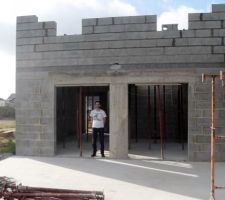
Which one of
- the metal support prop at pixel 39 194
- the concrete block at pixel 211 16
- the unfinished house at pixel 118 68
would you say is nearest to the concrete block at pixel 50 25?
the unfinished house at pixel 118 68

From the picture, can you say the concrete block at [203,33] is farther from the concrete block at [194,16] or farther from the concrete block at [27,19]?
the concrete block at [27,19]

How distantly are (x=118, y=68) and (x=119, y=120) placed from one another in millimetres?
1271

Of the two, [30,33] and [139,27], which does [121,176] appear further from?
[30,33]

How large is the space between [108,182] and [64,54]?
3.87m

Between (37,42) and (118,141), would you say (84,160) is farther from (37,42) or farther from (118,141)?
(37,42)

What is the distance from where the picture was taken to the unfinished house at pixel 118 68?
7902 mm

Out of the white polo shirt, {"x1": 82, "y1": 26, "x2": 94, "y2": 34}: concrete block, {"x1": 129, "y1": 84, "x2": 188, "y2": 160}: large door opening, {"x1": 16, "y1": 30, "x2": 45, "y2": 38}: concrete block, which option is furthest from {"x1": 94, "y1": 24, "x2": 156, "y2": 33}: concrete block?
{"x1": 129, "y1": 84, "x2": 188, "y2": 160}: large door opening

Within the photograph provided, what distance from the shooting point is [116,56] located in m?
8.30

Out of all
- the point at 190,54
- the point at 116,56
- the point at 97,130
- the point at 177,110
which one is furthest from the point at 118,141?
the point at 177,110

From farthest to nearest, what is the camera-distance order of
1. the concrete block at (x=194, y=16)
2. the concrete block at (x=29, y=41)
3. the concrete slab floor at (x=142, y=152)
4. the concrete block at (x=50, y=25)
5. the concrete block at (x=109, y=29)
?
the concrete block at (x=29, y=41)
the concrete block at (x=50, y=25)
the concrete slab floor at (x=142, y=152)
the concrete block at (x=109, y=29)
the concrete block at (x=194, y=16)

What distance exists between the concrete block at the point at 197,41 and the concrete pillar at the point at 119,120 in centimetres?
164

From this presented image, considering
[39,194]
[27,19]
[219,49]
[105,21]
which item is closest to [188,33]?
[219,49]

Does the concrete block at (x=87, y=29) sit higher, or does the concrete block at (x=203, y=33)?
the concrete block at (x=87, y=29)

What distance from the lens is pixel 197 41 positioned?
7.95 metres
